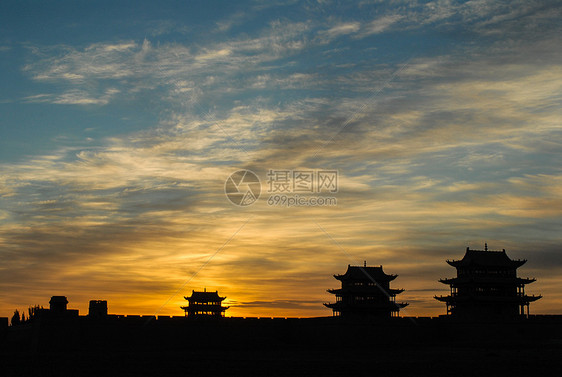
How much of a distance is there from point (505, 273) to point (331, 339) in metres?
27.8

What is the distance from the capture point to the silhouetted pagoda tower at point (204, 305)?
4707 inches

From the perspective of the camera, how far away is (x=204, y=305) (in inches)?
4761

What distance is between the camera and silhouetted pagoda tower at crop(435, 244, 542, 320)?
90.2 meters

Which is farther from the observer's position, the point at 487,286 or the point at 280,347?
the point at 487,286

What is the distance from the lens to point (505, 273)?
92.1 m

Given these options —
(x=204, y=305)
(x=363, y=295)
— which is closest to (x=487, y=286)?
(x=363, y=295)

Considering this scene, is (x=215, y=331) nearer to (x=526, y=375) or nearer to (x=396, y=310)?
(x=396, y=310)

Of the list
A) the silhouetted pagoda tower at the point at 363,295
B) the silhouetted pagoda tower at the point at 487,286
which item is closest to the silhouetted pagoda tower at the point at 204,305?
the silhouetted pagoda tower at the point at 363,295

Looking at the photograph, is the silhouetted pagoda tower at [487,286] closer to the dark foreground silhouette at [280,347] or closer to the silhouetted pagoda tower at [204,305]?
the dark foreground silhouette at [280,347]

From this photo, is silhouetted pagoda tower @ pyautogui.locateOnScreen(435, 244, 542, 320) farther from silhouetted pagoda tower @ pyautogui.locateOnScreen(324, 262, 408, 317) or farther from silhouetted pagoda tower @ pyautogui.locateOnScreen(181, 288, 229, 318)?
silhouetted pagoda tower @ pyautogui.locateOnScreen(181, 288, 229, 318)

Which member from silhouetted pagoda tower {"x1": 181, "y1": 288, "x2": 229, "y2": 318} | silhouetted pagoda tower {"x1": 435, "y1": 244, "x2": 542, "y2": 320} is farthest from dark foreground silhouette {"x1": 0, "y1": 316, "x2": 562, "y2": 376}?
silhouetted pagoda tower {"x1": 181, "y1": 288, "x2": 229, "y2": 318}

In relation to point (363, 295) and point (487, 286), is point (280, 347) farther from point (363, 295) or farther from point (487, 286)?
point (487, 286)

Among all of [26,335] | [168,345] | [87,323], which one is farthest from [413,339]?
[26,335]

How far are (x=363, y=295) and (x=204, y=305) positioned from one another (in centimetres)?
3658
